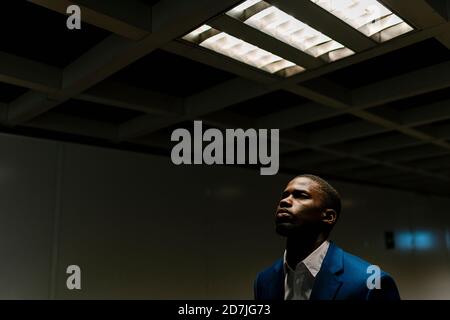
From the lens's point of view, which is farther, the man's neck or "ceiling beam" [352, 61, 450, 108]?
"ceiling beam" [352, 61, 450, 108]

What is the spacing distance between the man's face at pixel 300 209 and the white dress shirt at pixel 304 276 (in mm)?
68

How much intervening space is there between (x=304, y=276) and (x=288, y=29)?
1329mm

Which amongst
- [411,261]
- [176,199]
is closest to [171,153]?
[176,199]

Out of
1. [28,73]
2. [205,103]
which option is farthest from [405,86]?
[28,73]

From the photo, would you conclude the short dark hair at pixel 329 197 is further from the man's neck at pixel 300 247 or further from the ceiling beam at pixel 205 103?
the ceiling beam at pixel 205 103

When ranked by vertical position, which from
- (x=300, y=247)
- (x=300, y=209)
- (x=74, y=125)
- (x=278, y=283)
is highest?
(x=74, y=125)

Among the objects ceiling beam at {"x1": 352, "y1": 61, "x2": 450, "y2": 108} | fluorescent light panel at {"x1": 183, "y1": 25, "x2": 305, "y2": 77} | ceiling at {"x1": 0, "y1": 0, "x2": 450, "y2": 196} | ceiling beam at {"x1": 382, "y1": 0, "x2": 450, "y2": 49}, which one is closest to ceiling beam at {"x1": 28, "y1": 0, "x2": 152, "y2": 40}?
ceiling at {"x1": 0, "y1": 0, "x2": 450, "y2": 196}

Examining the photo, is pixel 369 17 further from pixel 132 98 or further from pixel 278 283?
pixel 132 98

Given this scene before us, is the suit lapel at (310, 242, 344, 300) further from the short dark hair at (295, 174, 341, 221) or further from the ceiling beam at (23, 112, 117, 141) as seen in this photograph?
the ceiling beam at (23, 112, 117, 141)

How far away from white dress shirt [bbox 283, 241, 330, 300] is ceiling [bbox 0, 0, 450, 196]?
1038 mm

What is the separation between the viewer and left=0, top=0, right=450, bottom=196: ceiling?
6.16 ft

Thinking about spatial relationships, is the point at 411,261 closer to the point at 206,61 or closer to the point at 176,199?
the point at 176,199

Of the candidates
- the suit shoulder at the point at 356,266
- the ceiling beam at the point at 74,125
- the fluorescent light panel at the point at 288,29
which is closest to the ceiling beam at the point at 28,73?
the ceiling beam at the point at 74,125

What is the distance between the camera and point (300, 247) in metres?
1.18
